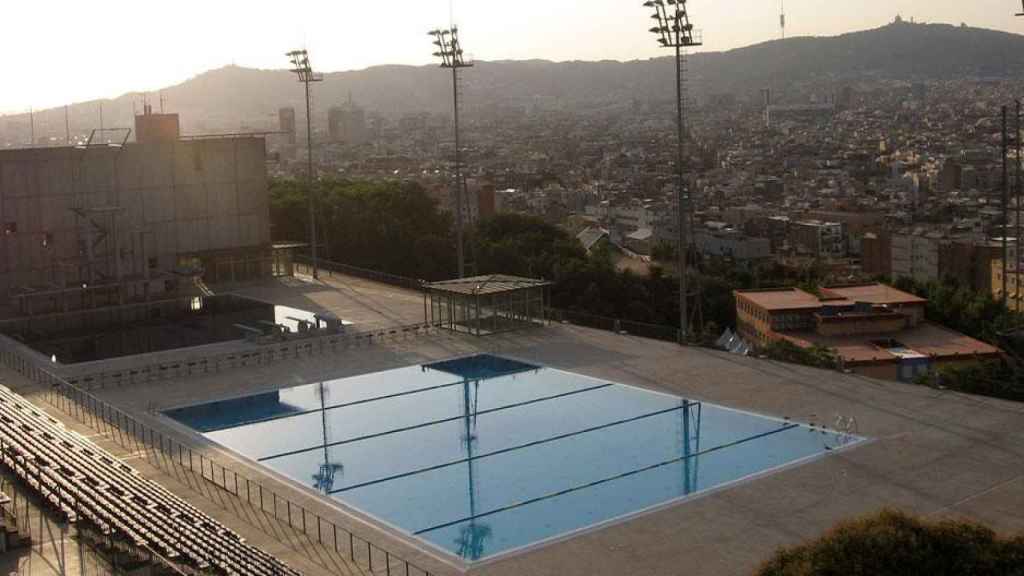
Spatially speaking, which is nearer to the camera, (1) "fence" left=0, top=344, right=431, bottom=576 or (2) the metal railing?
(1) "fence" left=0, top=344, right=431, bottom=576

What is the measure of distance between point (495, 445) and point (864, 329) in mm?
15150

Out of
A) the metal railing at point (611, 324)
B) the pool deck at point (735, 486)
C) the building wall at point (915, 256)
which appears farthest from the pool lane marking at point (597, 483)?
the building wall at point (915, 256)

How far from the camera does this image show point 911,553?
8.94 m

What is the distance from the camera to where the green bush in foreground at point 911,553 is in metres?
8.86

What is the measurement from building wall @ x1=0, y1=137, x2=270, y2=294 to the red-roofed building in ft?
45.5

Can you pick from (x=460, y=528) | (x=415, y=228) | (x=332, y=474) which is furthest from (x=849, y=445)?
(x=415, y=228)

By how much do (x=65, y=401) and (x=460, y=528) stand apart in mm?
8990

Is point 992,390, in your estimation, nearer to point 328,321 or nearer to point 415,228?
point 328,321

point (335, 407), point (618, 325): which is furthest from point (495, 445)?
point (618, 325)

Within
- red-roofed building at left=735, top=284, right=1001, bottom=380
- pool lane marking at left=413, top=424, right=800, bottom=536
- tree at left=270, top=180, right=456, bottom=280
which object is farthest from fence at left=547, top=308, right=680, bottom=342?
tree at left=270, top=180, right=456, bottom=280

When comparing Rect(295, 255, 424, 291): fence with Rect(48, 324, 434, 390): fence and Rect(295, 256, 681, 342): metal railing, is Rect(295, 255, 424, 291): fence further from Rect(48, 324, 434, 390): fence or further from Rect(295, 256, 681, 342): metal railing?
Rect(48, 324, 434, 390): fence

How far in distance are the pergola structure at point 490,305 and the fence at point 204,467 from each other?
26.0ft

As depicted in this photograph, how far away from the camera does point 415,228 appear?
4138cm

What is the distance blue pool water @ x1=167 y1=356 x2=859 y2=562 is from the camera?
48.8 feet
